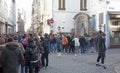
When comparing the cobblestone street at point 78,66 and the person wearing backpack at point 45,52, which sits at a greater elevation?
the person wearing backpack at point 45,52

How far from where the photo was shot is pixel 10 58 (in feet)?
33.4

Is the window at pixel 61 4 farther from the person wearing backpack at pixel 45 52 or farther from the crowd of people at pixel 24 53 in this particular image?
the person wearing backpack at pixel 45 52

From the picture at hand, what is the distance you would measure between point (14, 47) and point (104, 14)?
3057 centimetres

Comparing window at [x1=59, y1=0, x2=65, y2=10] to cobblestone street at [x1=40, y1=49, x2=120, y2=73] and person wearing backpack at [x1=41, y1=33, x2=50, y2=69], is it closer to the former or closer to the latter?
cobblestone street at [x1=40, y1=49, x2=120, y2=73]

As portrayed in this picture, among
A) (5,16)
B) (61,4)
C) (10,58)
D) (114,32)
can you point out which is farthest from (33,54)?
(5,16)

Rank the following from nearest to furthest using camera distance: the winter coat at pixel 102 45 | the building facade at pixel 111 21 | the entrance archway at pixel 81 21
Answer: the winter coat at pixel 102 45
the building facade at pixel 111 21
the entrance archway at pixel 81 21

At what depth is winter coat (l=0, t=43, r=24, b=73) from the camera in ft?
33.1

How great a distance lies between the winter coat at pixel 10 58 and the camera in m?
10.1

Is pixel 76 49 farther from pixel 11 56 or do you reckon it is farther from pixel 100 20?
pixel 11 56

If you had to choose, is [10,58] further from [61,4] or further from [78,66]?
[61,4]

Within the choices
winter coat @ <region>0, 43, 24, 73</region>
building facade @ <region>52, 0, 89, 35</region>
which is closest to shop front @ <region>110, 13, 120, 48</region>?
building facade @ <region>52, 0, 89, 35</region>

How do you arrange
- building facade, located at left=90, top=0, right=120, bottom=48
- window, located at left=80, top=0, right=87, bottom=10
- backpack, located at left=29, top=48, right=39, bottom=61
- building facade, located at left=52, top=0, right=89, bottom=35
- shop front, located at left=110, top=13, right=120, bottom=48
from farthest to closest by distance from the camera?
1. window, located at left=80, top=0, right=87, bottom=10
2. building facade, located at left=52, top=0, right=89, bottom=35
3. shop front, located at left=110, top=13, right=120, bottom=48
4. building facade, located at left=90, top=0, right=120, bottom=48
5. backpack, located at left=29, top=48, right=39, bottom=61

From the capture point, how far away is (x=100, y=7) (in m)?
42.1

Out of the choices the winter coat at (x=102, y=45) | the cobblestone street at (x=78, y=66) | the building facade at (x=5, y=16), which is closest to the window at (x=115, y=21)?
the building facade at (x=5, y=16)
